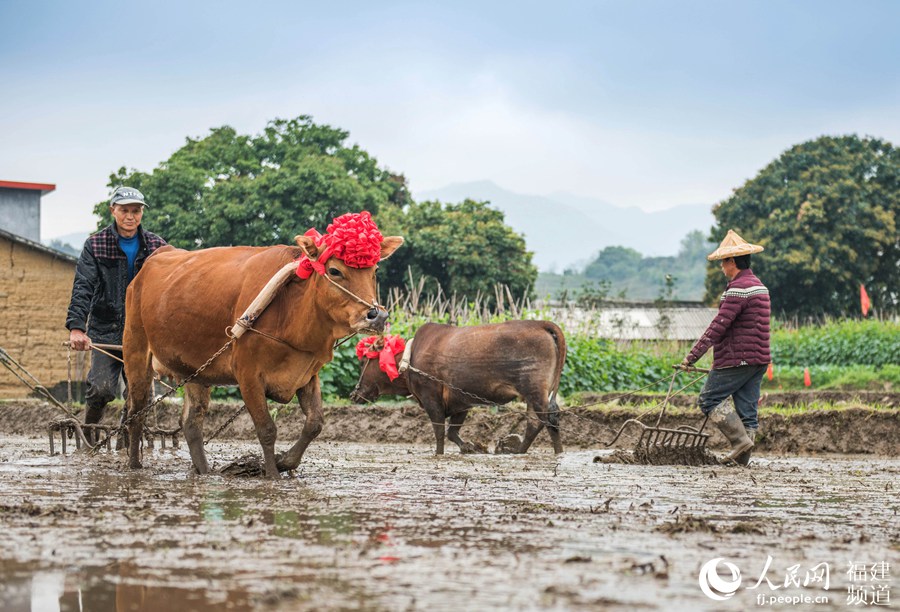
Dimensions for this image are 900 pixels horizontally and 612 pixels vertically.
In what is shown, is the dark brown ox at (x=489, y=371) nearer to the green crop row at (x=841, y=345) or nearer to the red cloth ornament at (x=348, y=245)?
the red cloth ornament at (x=348, y=245)

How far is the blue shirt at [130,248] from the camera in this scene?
10578 mm

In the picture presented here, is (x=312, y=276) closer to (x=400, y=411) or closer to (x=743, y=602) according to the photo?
(x=743, y=602)

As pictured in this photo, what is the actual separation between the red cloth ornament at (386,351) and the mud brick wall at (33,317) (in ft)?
40.0

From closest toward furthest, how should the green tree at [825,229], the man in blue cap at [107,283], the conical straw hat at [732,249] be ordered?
the man in blue cap at [107,283] < the conical straw hat at [732,249] < the green tree at [825,229]

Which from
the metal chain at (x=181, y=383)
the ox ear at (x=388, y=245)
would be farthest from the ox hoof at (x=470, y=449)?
the ox ear at (x=388, y=245)

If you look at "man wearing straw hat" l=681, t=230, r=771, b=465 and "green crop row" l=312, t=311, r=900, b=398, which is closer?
"man wearing straw hat" l=681, t=230, r=771, b=465

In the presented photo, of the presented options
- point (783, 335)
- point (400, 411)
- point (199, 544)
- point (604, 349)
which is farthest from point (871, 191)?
point (199, 544)

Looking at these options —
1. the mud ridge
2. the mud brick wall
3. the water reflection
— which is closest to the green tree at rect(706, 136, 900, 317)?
the mud brick wall

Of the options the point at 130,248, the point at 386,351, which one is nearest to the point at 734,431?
the point at 386,351

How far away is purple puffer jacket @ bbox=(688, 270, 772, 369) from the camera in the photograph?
10953 mm

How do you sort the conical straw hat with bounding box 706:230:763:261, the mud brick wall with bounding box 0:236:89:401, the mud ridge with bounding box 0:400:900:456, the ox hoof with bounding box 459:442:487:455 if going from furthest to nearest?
A: the mud brick wall with bounding box 0:236:89:401 < the mud ridge with bounding box 0:400:900:456 < the ox hoof with bounding box 459:442:487:455 < the conical straw hat with bounding box 706:230:763:261

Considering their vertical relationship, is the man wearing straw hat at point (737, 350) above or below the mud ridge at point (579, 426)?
above

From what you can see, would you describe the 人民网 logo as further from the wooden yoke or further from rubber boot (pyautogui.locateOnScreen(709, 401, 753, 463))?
rubber boot (pyautogui.locateOnScreen(709, 401, 753, 463))

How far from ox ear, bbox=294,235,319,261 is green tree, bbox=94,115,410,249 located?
100ft
